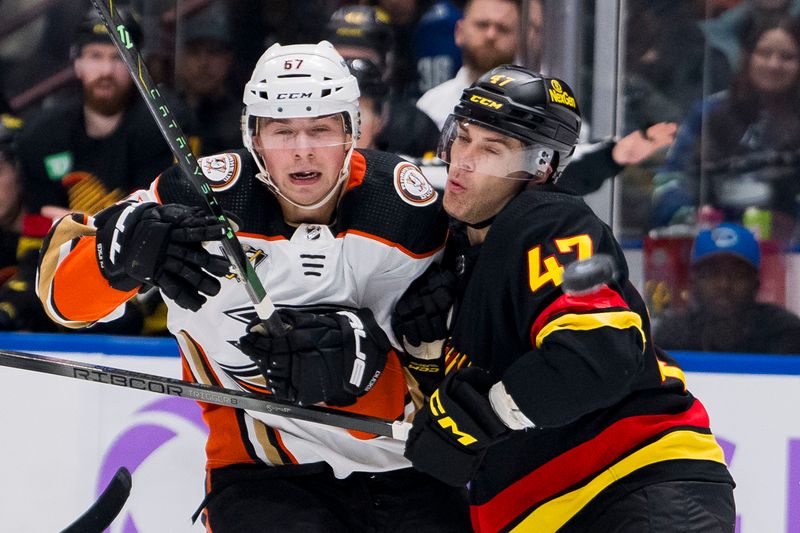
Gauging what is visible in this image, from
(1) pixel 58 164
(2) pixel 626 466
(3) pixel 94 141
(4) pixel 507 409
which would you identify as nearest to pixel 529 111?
(4) pixel 507 409

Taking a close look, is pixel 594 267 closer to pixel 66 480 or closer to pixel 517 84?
pixel 517 84

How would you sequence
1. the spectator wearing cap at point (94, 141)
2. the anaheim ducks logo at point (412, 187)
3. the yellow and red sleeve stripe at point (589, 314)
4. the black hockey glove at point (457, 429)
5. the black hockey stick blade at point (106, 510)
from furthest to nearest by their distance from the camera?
1. the spectator wearing cap at point (94, 141)
2. the black hockey stick blade at point (106, 510)
3. the anaheim ducks logo at point (412, 187)
4. the black hockey glove at point (457, 429)
5. the yellow and red sleeve stripe at point (589, 314)

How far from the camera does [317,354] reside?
7.89 feet

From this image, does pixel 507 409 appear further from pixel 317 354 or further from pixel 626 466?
pixel 317 354

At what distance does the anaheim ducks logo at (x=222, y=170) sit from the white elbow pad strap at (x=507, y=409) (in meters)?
0.74

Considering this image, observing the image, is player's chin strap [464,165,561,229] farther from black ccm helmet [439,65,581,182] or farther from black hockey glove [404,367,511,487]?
black hockey glove [404,367,511,487]

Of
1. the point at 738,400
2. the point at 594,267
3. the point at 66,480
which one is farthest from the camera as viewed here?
the point at 66,480

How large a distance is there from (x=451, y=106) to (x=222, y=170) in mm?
1302

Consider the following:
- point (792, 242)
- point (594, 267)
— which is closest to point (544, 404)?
point (594, 267)

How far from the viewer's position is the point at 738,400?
121 inches

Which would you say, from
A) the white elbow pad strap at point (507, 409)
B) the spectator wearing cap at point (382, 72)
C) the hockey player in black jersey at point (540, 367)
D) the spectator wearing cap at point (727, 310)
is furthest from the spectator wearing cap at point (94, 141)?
the white elbow pad strap at point (507, 409)

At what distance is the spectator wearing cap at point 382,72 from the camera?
3609mm

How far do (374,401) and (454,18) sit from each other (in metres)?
1.77

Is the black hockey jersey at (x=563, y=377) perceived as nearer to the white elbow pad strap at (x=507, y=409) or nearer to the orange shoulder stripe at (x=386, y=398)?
the white elbow pad strap at (x=507, y=409)
